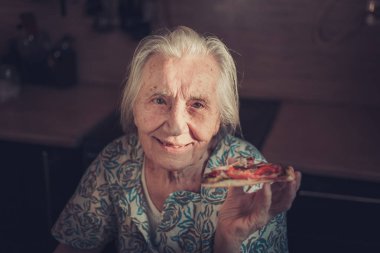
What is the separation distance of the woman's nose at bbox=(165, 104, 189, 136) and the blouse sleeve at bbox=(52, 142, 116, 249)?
295mm

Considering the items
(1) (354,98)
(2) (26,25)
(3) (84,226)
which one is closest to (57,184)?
(3) (84,226)

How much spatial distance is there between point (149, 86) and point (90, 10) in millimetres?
1185

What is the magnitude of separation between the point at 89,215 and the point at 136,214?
6.3 inches

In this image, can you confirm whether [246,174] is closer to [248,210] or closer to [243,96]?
[248,210]

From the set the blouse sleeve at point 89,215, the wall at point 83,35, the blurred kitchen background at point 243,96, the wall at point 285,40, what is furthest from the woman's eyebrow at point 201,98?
the wall at point 83,35

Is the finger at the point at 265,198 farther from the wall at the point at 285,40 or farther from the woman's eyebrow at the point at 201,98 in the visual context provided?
the wall at the point at 285,40

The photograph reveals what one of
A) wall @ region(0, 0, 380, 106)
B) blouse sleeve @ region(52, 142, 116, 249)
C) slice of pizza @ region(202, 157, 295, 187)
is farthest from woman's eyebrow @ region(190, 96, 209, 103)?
wall @ region(0, 0, 380, 106)

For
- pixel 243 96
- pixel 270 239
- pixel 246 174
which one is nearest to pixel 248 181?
pixel 246 174

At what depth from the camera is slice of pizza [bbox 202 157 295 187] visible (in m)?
1.35

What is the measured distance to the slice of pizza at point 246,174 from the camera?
4.44ft

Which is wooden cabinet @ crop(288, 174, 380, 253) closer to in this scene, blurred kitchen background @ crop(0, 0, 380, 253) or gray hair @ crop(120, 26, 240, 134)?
blurred kitchen background @ crop(0, 0, 380, 253)

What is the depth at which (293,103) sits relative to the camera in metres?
2.47

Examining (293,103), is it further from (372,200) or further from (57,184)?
(57,184)

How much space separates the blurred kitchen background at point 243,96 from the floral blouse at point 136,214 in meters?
0.41
